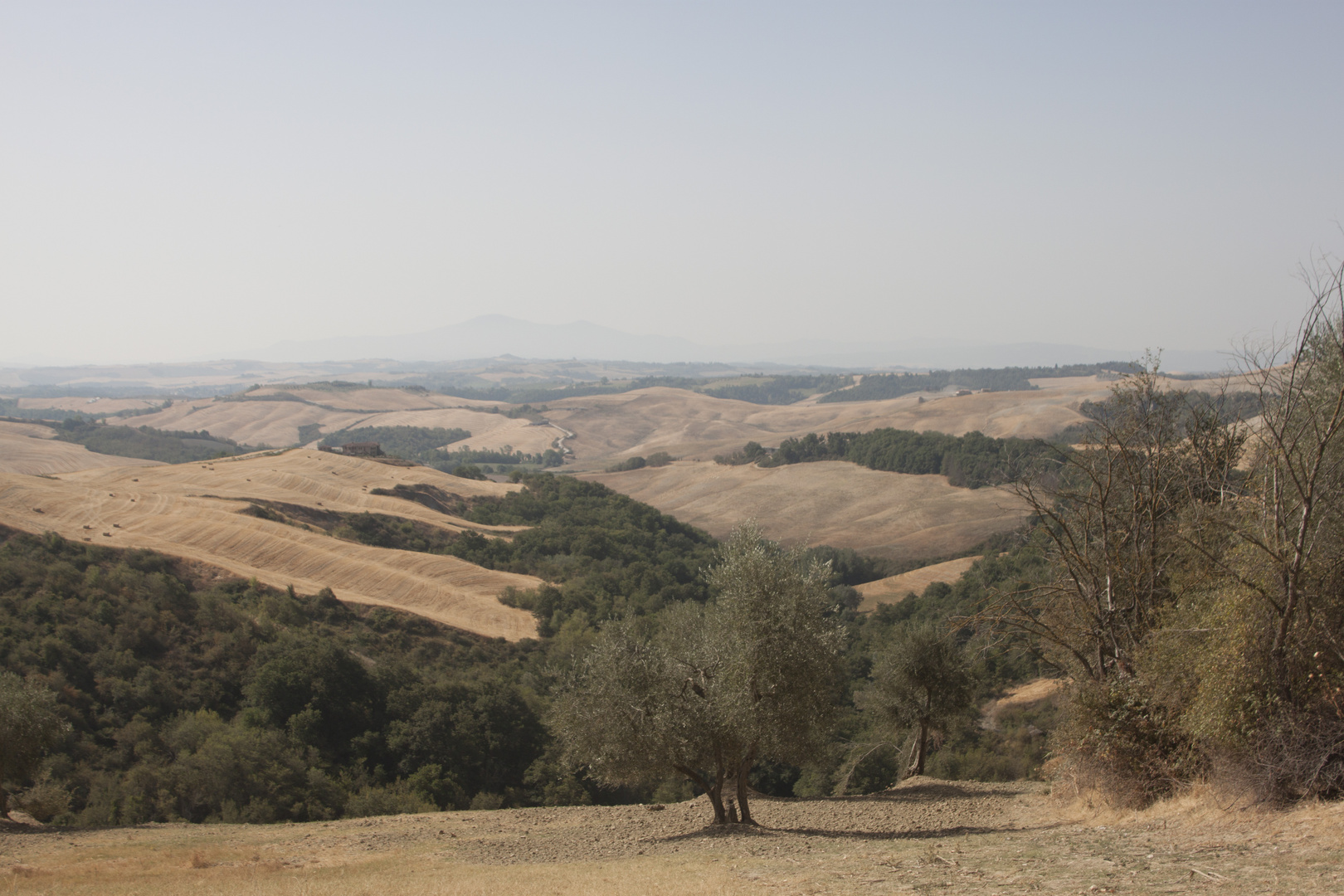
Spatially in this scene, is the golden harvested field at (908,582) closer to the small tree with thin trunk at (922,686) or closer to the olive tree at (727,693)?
the small tree with thin trunk at (922,686)

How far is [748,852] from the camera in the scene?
16484 millimetres

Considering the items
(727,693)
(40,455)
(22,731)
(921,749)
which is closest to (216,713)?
(22,731)

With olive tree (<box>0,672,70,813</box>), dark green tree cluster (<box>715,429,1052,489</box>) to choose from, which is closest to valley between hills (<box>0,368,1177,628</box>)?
dark green tree cluster (<box>715,429,1052,489</box>)

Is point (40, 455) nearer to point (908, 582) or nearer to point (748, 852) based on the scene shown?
point (908, 582)

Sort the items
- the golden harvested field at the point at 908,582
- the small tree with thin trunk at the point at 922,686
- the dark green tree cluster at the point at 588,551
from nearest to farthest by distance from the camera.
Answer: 1. the small tree with thin trunk at the point at 922,686
2. the dark green tree cluster at the point at 588,551
3. the golden harvested field at the point at 908,582

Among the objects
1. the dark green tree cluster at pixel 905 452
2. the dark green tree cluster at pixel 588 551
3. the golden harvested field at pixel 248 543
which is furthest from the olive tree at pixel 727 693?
the dark green tree cluster at pixel 905 452

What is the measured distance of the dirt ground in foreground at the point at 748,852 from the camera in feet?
37.6

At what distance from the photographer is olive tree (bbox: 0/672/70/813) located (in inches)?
830

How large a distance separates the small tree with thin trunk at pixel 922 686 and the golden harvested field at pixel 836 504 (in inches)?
2443

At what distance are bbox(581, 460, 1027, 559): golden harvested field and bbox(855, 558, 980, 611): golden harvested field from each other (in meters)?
8.96

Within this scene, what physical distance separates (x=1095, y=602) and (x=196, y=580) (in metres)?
A: 51.7

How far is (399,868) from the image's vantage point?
16.0m

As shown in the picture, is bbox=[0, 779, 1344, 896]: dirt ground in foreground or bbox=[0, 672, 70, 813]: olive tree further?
bbox=[0, 672, 70, 813]: olive tree

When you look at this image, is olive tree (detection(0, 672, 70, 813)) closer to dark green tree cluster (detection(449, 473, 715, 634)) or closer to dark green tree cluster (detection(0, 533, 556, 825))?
dark green tree cluster (detection(0, 533, 556, 825))
